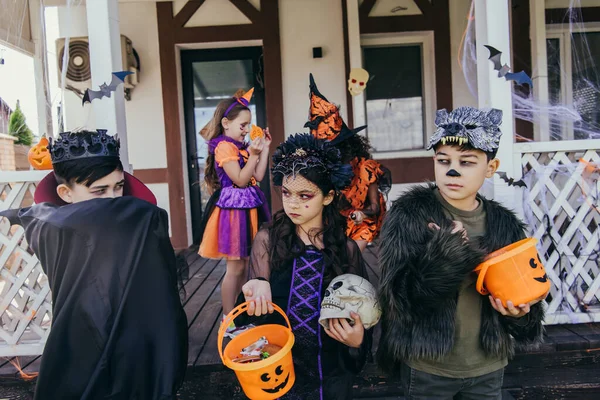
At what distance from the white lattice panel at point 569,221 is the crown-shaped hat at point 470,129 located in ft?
3.63

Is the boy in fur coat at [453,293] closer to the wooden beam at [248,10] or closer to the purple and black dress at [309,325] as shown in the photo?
the purple and black dress at [309,325]

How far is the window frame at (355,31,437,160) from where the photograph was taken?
5148 mm

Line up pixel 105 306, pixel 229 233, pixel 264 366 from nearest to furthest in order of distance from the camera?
1. pixel 264 366
2. pixel 105 306
3. pixel 229 233

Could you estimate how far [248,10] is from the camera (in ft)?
16.6

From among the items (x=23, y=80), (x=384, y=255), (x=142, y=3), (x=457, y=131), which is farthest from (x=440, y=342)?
(x=142, y=3)

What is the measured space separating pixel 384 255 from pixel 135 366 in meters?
0.96

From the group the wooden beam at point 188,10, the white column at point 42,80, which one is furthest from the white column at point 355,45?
the white column at point 42,80

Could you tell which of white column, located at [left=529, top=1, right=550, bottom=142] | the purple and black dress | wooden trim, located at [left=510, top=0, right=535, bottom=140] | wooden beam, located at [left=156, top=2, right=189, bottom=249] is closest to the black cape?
the purple and black dress

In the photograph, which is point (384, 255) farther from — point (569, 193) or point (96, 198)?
point (569, 193)

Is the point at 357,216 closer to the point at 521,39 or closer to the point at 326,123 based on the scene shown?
the point at 326,123

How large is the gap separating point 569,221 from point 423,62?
330 centimetres

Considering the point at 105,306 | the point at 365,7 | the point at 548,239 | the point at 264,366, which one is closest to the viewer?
the point at 264,366

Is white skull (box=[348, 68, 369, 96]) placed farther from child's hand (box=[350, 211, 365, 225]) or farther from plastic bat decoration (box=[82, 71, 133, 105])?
plastic bat decoration (box=[82, 71, 133, 105])

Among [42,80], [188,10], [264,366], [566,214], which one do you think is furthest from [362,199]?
[188,10]
